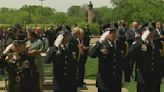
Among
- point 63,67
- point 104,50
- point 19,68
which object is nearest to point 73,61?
point 63,67

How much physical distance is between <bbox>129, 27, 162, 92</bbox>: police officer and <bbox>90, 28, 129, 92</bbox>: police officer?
46 cm

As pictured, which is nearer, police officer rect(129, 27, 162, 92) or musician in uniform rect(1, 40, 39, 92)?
musician in uniform rect(1, 40, 39, 92)

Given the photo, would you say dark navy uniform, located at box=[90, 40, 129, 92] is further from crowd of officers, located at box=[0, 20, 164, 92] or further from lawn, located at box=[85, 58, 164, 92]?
lawn, located at box=[85, 58, 164, 92]

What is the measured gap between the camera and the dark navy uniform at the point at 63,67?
469 inches

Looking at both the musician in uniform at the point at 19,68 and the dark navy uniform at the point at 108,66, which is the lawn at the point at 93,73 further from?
the musician in uniform at the point at 19,68

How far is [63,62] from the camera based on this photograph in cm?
1203

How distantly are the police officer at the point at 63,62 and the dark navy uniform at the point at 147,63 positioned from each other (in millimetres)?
1409

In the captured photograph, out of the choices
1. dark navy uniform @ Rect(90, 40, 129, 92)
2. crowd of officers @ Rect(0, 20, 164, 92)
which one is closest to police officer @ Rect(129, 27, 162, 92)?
crowd of officers @ Rect(0, 20, 164, 92)

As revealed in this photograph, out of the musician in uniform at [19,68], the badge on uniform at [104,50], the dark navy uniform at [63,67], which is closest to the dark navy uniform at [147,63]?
the badge on uniform at [104,50]

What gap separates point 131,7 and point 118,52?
71456 millimetres

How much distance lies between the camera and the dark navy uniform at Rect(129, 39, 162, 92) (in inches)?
503

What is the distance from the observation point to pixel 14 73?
10.3 meters

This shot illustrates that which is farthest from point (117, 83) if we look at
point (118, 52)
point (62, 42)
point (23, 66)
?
point (23, 66)

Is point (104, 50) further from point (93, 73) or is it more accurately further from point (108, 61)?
point (93, 73)
